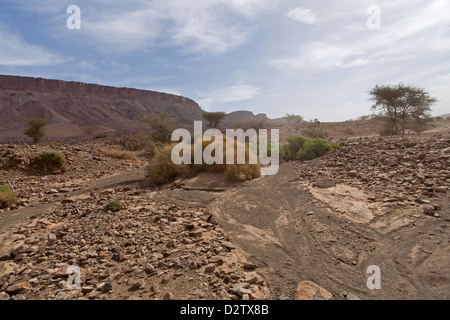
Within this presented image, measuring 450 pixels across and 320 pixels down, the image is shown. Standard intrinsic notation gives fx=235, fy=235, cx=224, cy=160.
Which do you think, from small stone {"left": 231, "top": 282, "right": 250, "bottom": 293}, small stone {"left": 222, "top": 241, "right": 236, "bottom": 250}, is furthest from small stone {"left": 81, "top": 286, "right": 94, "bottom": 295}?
small stone {"left": 222, "top": 241, "right": 236, "bottom": 250}

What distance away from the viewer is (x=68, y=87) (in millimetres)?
67875

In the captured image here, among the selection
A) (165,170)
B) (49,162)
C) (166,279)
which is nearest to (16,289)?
(166,279)

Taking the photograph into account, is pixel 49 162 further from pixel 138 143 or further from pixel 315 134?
pixel 315 134

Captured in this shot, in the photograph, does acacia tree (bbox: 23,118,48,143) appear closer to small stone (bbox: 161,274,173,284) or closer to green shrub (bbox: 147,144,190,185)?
green shrub (bbox: 147,144,190,185)

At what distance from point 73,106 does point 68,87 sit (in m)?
13.0

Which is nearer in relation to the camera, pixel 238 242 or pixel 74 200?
pixel 238 242

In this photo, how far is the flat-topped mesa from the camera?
6149cm

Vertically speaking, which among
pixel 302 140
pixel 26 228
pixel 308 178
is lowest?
pixel 26 228

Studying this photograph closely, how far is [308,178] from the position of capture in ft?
23.4

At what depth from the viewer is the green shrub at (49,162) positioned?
10641 mm

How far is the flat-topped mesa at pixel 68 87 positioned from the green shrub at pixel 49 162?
70.1 m
